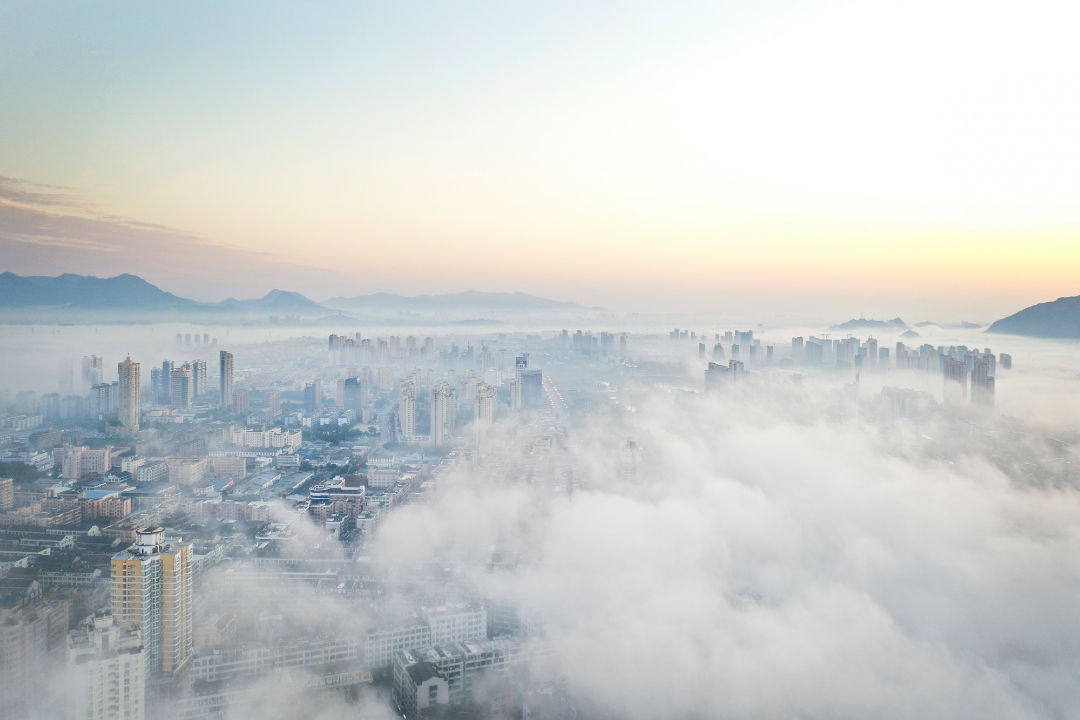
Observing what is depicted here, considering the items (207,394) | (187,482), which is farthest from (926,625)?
(207,394)

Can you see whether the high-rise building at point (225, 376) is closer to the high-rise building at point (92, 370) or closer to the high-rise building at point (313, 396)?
the high-rise building at point (313, 396)

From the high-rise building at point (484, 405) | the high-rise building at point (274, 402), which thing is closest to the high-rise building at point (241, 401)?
the high-rise building at point (274, 402)

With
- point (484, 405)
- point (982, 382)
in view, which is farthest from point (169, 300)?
point (982, 382)

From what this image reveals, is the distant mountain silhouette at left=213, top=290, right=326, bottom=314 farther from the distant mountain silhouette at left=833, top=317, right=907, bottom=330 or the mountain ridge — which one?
the distant mountain silhouette at left=833, top=317, right=907, bottom=330

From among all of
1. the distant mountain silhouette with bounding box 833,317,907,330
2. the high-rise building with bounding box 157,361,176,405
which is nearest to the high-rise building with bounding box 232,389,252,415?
the high-rise building with bounding box 157,361,176,405

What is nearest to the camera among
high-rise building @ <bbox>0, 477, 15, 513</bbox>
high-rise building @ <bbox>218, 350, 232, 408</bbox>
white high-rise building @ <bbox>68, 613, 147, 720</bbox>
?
white high-rise building @ <bbox>68, 613, 147, 720</bbox>

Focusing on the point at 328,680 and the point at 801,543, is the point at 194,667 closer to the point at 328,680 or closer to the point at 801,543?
the point at 328,680
